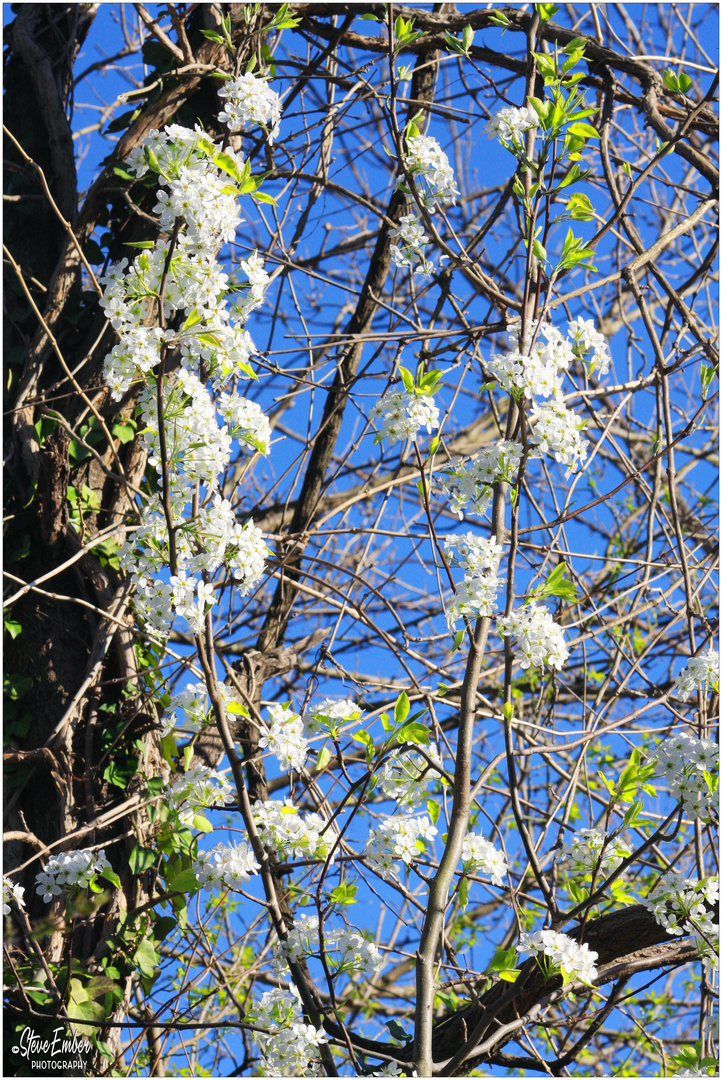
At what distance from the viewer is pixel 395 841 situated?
1657mm

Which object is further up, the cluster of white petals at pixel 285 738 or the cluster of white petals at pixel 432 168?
the cluster of white petals at pixel 432 168

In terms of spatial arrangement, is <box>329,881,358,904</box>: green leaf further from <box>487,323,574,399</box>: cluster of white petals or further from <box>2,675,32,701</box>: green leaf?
<box>2,675,32,701</box>: green leaf

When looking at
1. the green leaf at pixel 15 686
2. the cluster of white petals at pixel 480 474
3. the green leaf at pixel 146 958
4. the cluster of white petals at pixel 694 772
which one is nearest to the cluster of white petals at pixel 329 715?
the cluster of white petals at pixel 480 474

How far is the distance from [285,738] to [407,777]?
24 cm

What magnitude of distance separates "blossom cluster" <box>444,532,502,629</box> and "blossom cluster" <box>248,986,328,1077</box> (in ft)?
2.44

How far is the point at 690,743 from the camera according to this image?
1.43m

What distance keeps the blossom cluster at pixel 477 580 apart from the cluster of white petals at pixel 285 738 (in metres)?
0.39

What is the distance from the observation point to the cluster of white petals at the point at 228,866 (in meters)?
1.60

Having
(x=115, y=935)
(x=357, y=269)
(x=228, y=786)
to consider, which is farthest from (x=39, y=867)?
(x=357, y=269)

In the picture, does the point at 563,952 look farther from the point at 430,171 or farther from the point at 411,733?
the point at 430,171

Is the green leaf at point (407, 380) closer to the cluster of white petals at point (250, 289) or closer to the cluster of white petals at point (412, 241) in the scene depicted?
the cluster of white petals at point (250, 289)

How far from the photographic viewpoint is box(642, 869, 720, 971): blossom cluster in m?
1.45

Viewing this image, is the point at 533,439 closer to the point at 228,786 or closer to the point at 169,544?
the point at 169,544

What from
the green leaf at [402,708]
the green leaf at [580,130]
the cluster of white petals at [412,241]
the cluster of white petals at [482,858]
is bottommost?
the cluster of white petals at [482,858]
